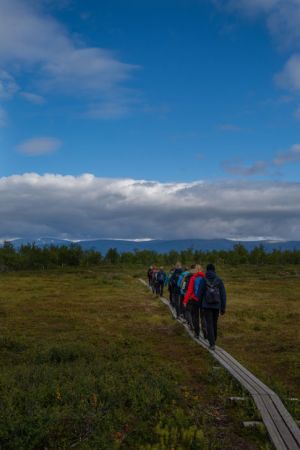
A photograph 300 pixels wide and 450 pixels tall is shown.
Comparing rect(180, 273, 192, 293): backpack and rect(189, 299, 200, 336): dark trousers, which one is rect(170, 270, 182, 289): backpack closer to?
rect(180, 273, 192, 293): backpack

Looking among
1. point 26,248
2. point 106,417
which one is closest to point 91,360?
point 106,417

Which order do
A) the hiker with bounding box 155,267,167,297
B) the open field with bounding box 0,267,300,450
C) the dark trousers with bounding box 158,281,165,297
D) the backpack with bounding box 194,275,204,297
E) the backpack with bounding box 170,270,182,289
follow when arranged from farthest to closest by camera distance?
the dark trousers with bounding box 158,281,165,297, the hiker with bounding box 155,267,167,297, the backpack with bounding box 170,270,182,289, the backpack with bounding box 194,275,204,297, the open field with bounding box 0,267,300,450

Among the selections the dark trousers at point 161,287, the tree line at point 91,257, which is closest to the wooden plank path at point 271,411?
the dark trousers at point 161,287

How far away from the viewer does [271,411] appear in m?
7.82

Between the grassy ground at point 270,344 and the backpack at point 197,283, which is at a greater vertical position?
the backpack at point 197,283

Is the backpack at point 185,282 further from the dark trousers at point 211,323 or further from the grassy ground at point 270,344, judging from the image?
the dark trousers at point 211,323

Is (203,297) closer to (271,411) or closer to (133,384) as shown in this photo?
(133,384)

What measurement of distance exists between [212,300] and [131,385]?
5384 mm

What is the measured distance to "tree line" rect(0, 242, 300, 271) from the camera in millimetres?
102938

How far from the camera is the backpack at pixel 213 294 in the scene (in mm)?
13648

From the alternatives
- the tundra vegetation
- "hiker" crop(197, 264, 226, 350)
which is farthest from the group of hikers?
the tundra vegetation

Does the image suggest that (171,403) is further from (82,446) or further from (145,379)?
(82,446)

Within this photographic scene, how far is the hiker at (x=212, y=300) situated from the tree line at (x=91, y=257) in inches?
3361

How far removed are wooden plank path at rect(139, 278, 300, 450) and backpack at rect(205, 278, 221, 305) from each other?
2.54 metres
